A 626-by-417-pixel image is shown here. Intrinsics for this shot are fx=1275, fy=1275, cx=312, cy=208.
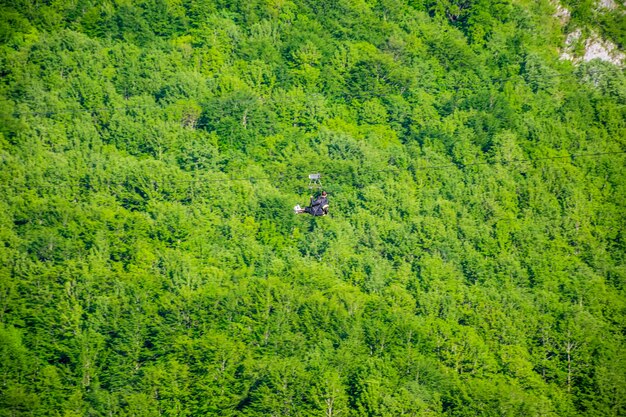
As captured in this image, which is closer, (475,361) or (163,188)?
(475,361)

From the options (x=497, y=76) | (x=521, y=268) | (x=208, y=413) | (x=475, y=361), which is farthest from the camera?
(x=497, y=76)

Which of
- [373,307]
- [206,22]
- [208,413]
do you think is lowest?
[208,413]

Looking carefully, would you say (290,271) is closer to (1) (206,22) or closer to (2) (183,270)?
(2) (183,270)

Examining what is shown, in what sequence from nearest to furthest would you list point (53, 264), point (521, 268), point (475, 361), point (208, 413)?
point (208, 413)
point (475, 361)
point (53, 264)
point (521, 268)

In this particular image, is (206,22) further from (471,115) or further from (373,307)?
(373,307)

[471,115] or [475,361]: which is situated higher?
[471,115]

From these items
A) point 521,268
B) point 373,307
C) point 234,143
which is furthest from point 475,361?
point 234,143
